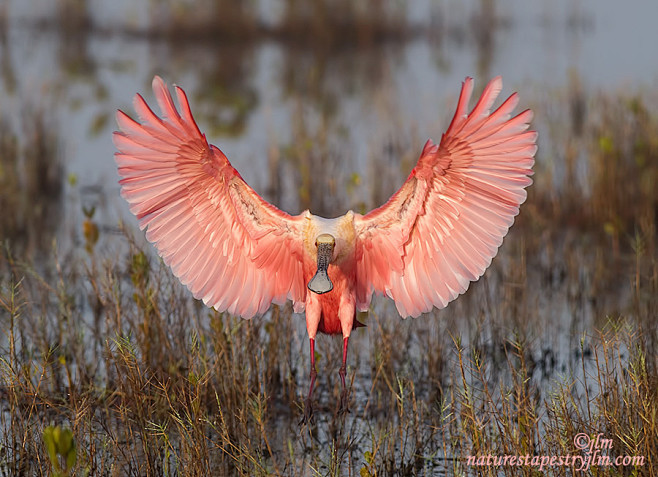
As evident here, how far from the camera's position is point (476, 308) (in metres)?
7.61

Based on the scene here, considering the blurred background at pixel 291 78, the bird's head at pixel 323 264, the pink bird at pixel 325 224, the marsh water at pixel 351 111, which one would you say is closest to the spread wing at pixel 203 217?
the pink bird at pixel 325 224

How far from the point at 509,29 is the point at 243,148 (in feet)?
58.1

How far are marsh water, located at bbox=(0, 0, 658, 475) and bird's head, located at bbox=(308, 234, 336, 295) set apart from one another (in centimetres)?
98

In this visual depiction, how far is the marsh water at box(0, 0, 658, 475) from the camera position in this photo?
7.10m

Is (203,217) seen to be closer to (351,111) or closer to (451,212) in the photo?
(451,212)

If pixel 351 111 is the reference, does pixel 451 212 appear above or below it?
below

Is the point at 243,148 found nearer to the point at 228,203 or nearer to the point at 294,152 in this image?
the point at 294,152

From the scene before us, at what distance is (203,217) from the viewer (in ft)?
15.7

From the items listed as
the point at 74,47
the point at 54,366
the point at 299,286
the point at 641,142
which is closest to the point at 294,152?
the point at 641,142

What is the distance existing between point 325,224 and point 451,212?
21.5 inches

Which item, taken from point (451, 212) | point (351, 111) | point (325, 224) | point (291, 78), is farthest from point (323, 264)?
point (291, 78)

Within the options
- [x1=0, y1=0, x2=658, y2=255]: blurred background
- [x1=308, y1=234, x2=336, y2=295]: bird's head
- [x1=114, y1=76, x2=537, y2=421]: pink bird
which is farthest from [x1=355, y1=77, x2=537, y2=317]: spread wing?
[x1=0, y1=0, x2=658, y2=255]: blurred background

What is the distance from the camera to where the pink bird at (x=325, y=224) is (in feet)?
14.4

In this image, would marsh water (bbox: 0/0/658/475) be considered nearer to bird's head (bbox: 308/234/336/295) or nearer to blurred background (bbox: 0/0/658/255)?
blurred background (bbox: 0/0/658/255)
